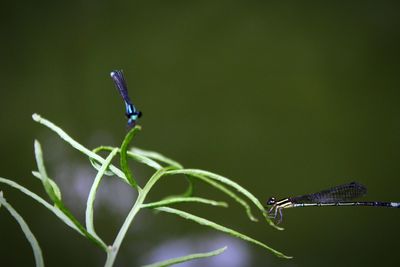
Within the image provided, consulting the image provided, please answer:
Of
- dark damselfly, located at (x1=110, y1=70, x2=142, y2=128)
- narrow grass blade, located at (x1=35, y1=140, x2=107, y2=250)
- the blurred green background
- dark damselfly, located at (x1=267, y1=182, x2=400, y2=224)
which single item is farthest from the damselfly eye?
the blurred green background

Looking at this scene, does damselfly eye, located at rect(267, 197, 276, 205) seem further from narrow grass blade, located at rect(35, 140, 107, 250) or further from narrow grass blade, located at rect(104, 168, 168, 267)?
narrow grass blade, located at rect(35, 140, 107, 250)

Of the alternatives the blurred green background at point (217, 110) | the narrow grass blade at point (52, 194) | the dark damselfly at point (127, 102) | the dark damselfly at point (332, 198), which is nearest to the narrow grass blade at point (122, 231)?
the narrow grass blade at point (52, 194)

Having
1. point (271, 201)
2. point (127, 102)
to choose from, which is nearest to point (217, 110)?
point (271, 201)

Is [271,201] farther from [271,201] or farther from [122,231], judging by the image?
[122,231]

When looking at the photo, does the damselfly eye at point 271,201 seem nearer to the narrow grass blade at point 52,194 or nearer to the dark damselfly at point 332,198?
the dark damselfly at point 332,198

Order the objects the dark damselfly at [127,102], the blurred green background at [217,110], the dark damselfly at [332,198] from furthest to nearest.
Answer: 1. the blurred green background at [217,110]
2. the dark damselfly at [332,198]
3. the dark damselfly at [127,102]

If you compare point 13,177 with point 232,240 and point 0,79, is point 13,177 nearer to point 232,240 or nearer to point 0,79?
point 0,79
